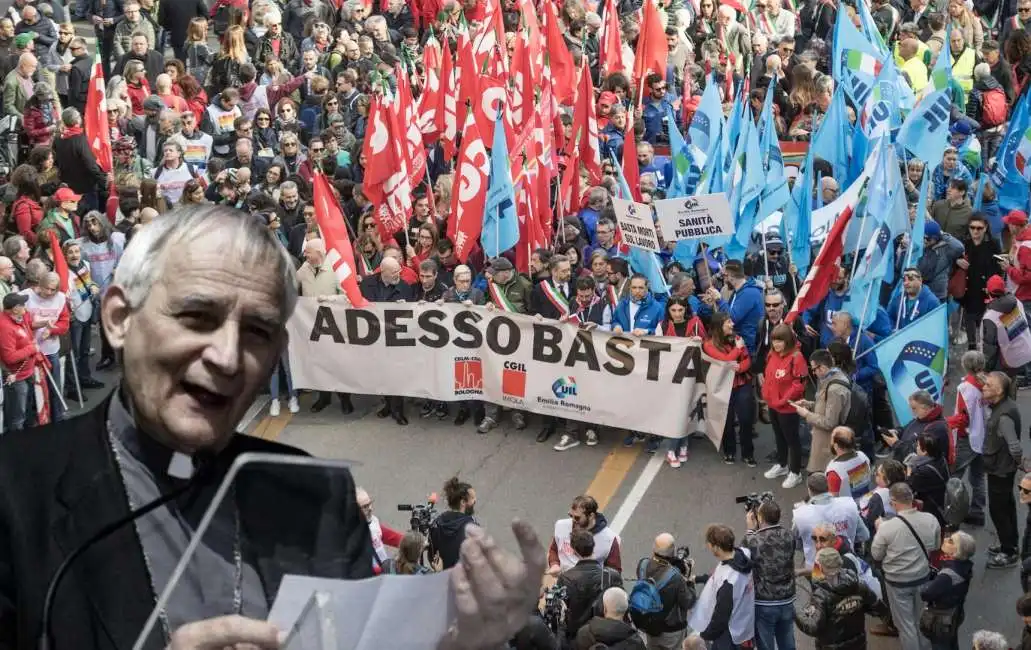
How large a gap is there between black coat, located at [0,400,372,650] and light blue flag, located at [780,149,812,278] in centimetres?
1312

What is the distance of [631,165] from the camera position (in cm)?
1736

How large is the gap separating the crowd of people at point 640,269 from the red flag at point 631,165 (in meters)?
0.08

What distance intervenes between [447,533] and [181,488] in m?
8.52

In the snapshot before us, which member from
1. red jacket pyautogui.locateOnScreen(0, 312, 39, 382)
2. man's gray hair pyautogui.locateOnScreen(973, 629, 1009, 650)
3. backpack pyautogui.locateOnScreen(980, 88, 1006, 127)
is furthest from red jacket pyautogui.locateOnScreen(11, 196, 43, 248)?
backpack pyautogui.locateOnScreen(980, 88, 1006, 127)

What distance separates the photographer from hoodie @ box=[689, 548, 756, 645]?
10047 mm

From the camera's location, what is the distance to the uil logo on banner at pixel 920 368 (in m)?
13.1

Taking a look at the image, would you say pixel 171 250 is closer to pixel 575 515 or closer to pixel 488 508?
pixel 575 515

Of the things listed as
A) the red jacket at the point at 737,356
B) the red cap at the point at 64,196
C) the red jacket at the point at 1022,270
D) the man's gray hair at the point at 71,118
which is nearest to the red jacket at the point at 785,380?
the red jacket at the point at 737,356

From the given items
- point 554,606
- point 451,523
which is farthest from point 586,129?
point 554,606

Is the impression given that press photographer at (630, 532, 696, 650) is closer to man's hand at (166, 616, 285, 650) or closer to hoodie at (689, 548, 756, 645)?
hoodie at (689, 548, 756, 645)

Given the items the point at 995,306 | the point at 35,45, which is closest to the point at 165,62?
the point at 35,45

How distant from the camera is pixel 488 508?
13438mm

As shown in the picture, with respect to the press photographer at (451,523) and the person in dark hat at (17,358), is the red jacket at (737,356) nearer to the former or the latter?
the press photographer at (451,523)

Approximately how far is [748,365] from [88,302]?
6050 millimetres
